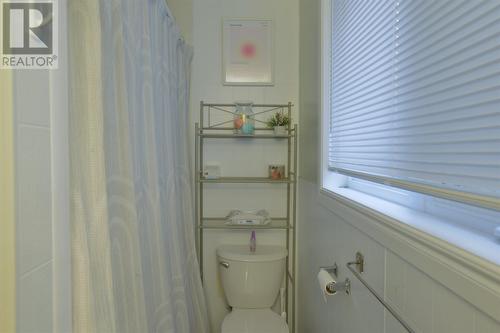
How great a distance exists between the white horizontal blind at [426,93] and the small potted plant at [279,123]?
2.39 ft

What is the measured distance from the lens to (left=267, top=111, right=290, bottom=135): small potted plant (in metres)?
1.92

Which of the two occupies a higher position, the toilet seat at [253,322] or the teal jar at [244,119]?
the teal jar at [244,119]

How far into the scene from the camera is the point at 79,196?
679 mm

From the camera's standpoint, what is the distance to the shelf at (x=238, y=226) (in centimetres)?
189

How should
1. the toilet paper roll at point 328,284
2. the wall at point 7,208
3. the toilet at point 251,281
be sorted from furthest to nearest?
the toilet at point 251,281 → the toilet paper roll at point 328,284 → the wall at point 7,208

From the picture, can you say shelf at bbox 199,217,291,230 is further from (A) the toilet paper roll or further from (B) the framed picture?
(B) the framed picture

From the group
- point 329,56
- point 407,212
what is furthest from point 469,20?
point 329,56

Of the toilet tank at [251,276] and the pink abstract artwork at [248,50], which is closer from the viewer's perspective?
the toilet tank at [251,276]

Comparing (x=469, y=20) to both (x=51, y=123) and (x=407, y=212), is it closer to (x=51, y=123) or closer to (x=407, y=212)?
(x=407, y=212)

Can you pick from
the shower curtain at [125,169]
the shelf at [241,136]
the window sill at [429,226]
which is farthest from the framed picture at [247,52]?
the window sill at [429,226]

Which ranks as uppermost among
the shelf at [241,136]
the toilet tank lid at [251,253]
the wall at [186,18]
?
the wall at [186,18]

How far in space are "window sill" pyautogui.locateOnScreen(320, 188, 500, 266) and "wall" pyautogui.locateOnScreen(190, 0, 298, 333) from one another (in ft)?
3.31

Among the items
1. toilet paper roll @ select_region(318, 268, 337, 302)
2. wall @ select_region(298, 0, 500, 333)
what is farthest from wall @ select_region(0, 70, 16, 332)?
toilet paper roll @ select_region(318, 268, 337, 302)

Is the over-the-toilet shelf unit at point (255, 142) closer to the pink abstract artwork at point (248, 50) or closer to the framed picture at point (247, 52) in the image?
the framed picture at point (247, 52)
